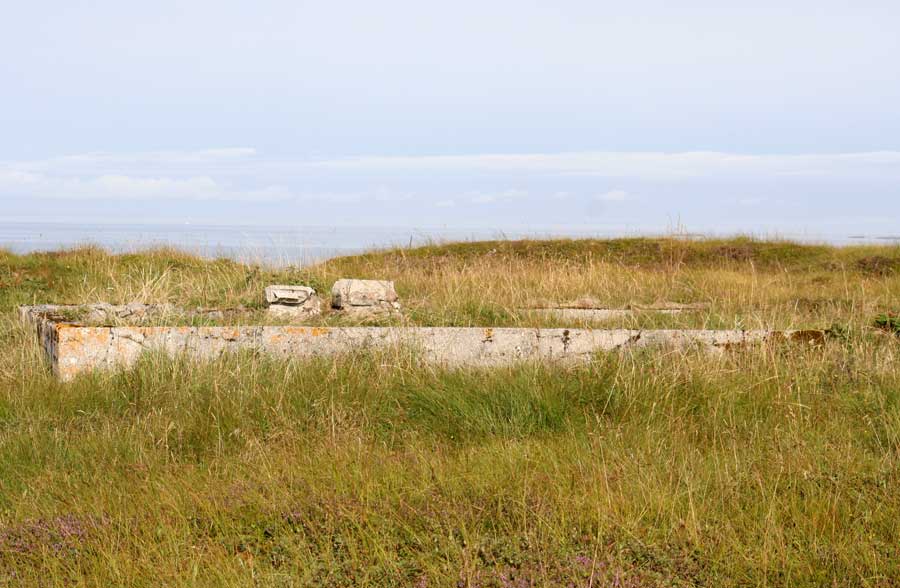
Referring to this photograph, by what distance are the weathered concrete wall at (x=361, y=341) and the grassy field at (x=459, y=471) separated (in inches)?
11.7

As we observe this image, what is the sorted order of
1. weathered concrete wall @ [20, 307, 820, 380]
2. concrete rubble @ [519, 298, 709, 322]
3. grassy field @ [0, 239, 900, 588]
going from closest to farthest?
grassy field @ [0, 239, 900, 588], weathered concrete wall @ [20, 307, 820, 380], concrete rubble @ [519, 298, 709, 322]

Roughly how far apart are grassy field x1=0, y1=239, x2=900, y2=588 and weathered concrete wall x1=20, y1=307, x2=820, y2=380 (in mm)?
297

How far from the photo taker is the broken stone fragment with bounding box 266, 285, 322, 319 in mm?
8688

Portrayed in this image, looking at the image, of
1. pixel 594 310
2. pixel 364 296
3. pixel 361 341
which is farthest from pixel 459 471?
pixel 594 310

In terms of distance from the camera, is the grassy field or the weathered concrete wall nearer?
the grassy field

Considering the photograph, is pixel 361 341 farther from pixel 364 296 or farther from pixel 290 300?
pixel 290 300

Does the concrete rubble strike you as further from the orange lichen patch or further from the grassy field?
the orange lichen patch

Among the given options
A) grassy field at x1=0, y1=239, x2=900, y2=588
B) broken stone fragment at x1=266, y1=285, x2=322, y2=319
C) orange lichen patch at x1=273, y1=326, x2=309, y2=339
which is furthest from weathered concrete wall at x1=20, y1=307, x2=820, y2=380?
broken stone fragment at x1=266, y1=285, x2=322, y2=319

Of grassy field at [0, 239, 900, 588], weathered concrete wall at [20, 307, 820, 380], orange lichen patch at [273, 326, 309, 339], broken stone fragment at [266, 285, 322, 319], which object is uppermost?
broken stone fragment at [266, 285, 322, 319]

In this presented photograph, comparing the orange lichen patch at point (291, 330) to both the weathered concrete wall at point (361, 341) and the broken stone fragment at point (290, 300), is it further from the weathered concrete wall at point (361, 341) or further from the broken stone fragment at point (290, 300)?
the broken stone fragment at point (290, 300)

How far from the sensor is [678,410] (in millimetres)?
5254

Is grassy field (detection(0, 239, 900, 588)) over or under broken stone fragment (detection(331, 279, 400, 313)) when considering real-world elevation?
under

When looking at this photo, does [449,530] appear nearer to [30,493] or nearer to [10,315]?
[30,493]

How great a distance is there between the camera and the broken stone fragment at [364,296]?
8.70 metres
